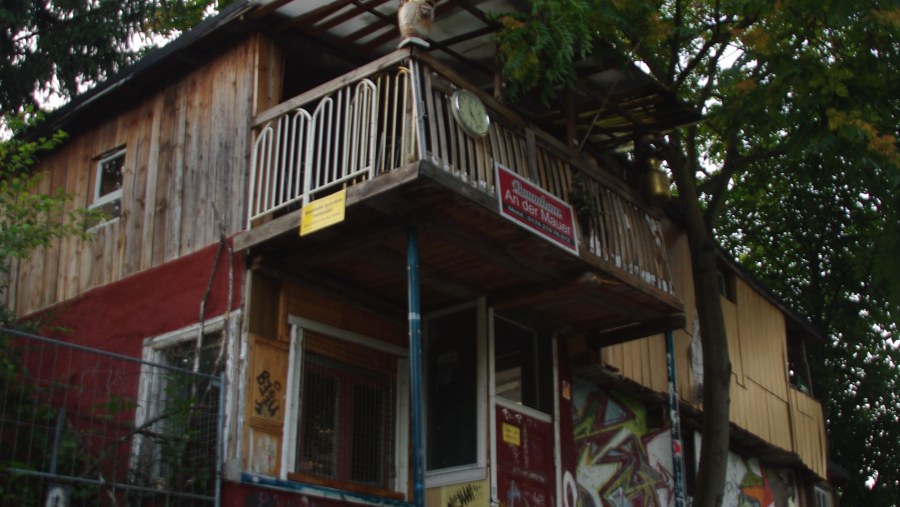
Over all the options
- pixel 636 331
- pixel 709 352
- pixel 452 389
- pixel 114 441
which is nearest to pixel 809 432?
pixel 709 352

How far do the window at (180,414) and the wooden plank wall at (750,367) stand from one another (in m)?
5.84

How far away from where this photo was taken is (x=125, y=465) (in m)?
11.0

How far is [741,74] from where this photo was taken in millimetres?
13594

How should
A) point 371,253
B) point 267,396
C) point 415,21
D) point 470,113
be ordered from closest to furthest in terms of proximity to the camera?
point 415,21, point 470,113, point 267,396, point 371,253

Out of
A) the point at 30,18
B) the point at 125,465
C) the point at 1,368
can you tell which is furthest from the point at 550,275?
the point at 30,18

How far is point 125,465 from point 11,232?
117 inches

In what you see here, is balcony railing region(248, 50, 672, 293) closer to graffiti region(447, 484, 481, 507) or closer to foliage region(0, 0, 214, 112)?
graffiti region(447, 484, 481, 507)

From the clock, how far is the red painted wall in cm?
270

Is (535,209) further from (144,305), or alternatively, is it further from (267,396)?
(144,305)

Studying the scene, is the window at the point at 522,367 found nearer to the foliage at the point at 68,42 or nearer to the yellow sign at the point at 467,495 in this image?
the yellow sign at the point at 467,495

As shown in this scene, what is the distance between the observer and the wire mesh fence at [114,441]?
31.4 ft

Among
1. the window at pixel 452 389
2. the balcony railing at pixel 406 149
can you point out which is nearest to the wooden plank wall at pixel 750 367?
the window at pixel 452 389

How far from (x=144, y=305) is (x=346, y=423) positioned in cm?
263

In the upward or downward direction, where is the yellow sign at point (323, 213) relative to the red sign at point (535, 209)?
downward
